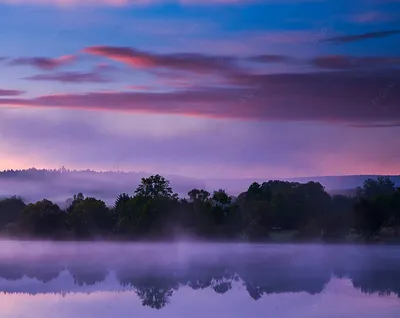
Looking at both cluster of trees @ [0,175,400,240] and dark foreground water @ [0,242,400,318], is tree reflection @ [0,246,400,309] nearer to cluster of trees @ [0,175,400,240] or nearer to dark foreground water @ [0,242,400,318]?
dark foreground water @ [0,242,400,318]

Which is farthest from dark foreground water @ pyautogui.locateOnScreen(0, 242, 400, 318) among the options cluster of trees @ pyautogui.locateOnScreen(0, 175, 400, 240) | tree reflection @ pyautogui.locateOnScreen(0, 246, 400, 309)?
cluster of trees @ pyautogui.locateOnScreen(0, 175, 400, 240)

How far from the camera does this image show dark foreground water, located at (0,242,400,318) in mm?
24469

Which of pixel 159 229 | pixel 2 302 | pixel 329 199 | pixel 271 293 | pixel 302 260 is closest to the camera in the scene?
pixel 2 302

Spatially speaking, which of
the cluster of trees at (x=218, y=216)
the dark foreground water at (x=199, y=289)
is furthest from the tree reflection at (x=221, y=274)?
the cluster of trees at (x=218, y=216)

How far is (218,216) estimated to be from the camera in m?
79.0

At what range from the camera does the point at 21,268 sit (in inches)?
1572

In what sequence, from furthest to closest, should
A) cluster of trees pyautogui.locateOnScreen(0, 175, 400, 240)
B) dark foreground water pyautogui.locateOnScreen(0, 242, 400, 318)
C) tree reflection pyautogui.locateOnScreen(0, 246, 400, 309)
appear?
cluster of trees pyautogui.locateOnScreen(0, 175, 400, 240), tree reflection pyautogui.locateOnScreen(0, 246, 400, 309), dark foreground water pyautogui.locateOnScreen(0, 242, 400, 318)

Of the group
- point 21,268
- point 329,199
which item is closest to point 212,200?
point 329,199

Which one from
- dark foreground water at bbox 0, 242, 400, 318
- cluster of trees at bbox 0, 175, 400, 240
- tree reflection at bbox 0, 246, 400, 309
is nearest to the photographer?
dark foreground water at bbox 0, 242, 400, 318

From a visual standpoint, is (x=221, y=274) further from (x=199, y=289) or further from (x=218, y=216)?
(x=218, y=216)

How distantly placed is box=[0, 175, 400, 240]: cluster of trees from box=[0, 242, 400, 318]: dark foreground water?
31327 millimetres

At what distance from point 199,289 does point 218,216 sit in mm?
48820

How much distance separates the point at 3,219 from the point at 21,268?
5762cm

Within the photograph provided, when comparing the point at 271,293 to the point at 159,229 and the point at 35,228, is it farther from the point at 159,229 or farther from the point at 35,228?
the point at 35,228
